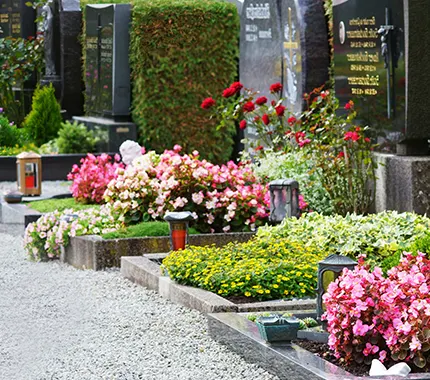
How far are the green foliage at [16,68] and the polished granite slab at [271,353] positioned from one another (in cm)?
1632

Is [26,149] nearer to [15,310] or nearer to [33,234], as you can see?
[33,234]

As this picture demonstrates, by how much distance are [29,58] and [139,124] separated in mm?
5852

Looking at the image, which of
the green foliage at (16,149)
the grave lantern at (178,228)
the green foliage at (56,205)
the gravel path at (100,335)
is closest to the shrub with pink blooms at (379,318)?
the gravel path at (100,335)

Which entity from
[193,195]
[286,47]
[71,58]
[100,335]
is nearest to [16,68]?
[71,58]

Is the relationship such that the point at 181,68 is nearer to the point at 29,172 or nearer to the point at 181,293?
the point at 29,172

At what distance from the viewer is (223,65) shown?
1906cm

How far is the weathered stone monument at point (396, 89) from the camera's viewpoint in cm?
1048

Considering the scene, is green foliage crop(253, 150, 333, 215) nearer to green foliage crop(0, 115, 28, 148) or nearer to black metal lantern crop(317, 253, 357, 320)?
black metal lantern crop(317, 253, 357, 320)

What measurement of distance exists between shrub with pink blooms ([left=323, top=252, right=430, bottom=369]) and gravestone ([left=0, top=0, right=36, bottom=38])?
2056cm

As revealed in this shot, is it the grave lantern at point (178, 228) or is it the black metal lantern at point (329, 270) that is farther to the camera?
the grave lantern at point (178, 228)

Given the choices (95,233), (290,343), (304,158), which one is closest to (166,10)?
(304,158)

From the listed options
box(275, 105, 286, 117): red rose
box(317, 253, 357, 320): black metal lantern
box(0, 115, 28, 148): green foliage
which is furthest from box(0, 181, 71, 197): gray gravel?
box(317, 253, 357, 320): black metal lantern

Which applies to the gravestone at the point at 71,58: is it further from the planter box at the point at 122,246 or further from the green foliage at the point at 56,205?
the planter box at the point at 122,246

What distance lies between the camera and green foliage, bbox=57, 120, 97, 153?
18.2 metres
